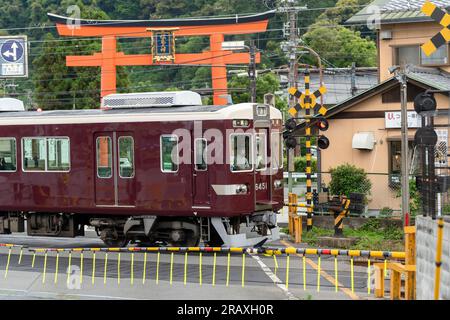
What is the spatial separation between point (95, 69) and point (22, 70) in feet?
64.3

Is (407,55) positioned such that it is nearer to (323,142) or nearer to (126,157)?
(323,142)

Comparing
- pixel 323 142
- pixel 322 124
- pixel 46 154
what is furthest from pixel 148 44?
pixel 46 154

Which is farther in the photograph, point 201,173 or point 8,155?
point 8,155

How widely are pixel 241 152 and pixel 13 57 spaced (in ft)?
65.2

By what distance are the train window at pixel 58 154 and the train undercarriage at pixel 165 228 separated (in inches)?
48.2

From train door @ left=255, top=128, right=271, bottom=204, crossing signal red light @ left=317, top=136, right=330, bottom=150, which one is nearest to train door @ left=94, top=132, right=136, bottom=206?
train door @ left=255, top=128, right=271, bottom=204

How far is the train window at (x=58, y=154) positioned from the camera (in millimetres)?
19688

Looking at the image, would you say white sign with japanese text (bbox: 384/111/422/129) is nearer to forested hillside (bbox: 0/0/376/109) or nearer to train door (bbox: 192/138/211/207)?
train door (bbox: 192/138/211/207)

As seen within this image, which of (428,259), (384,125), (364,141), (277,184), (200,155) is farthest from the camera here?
(384,125)

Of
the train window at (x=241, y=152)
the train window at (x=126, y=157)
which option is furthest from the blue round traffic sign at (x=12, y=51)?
the train window at (x=241, y=152)

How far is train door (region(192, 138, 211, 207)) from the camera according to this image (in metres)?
18.2

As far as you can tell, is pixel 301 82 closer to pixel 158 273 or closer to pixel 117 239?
pixel 117 239

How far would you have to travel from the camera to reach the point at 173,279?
49.8 feet

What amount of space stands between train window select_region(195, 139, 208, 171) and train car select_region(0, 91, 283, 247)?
0.07 feet
